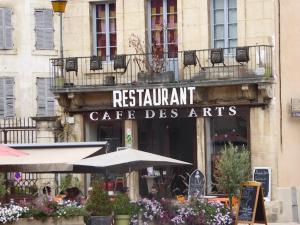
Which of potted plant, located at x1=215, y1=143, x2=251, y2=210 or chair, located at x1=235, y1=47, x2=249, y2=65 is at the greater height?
chair, located at x1=235, y1=47, x2=249, y2=65

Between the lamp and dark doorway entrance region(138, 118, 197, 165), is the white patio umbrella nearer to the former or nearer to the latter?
the lamp

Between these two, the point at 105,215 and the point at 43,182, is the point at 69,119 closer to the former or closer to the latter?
the point at 43,182

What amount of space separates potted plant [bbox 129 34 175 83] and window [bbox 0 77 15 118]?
819cm

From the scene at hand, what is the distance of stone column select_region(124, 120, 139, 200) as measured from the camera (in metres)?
32.2

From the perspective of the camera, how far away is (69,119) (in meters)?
32.9

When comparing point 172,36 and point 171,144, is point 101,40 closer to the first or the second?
point 172,36

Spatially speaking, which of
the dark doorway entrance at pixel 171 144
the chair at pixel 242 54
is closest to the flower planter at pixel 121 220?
the dark doorway entrance at pixel 171 144

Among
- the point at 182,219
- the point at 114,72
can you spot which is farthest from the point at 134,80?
the point at 182,219

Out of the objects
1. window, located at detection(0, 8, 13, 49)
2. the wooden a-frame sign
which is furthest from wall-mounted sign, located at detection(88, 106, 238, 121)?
window, located at detection(0, 8, 13, 49)

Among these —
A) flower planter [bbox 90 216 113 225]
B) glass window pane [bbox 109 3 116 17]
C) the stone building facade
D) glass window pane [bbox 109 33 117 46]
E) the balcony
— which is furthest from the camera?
glass window pane [bbox 109 3 116 17]

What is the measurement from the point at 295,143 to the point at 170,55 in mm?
4163

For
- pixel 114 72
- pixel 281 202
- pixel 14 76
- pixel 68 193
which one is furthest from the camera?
pixel 14 76

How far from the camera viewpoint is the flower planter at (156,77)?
102 feet

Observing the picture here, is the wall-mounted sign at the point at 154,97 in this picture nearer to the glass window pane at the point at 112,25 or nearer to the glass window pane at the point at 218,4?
the glass window pane at the point at 112,25
